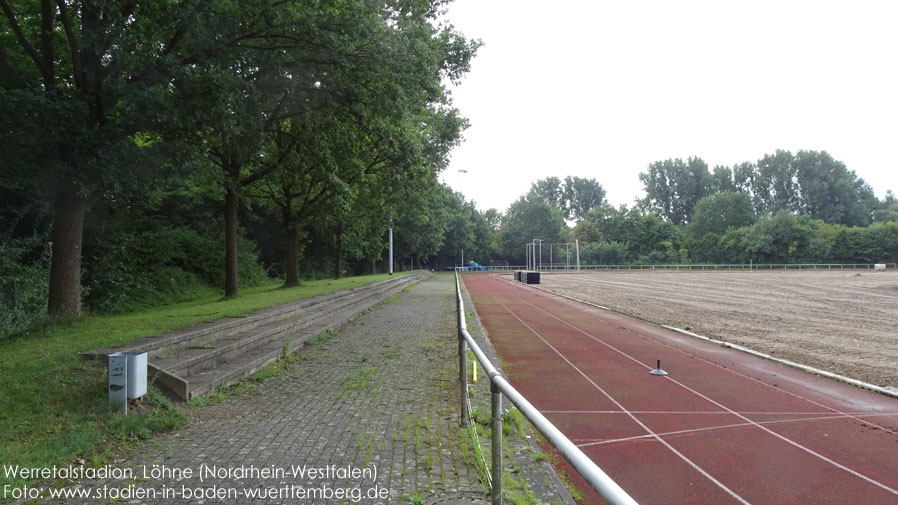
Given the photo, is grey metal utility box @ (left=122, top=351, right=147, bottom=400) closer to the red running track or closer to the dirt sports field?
the red running track

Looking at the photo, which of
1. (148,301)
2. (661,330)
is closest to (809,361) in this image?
(661,330)

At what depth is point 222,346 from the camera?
24.3 ft

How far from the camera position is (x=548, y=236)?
3465 inches

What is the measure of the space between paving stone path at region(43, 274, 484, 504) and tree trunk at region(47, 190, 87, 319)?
14.2 feet

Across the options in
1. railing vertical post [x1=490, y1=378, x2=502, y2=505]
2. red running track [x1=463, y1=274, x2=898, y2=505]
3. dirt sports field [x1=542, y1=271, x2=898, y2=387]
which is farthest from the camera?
dirt sports field [x1=542, y1=271, x2=898, y2=387]

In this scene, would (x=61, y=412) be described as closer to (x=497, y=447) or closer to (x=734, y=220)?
(x=497, y=447)

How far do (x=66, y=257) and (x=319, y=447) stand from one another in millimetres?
7266

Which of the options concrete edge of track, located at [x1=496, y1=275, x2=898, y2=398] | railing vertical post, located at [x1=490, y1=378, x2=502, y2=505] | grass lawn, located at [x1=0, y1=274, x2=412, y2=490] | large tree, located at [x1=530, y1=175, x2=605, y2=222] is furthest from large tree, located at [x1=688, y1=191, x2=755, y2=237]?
grass lawn, located at [x1=0, y1=274, x2=412, y2=490]

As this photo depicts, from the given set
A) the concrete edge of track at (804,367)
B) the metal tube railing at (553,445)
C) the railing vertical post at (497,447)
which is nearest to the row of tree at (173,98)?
the metal tube railing at (553,445)

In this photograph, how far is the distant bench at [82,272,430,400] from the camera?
19.1ft

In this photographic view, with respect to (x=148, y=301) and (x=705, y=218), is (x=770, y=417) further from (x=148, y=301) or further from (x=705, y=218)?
(x=705, y=218)

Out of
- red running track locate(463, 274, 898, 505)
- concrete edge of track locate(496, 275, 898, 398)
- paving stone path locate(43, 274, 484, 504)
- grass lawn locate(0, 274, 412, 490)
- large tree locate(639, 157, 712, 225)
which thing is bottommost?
red running track locate(463, 274, 898, 505)

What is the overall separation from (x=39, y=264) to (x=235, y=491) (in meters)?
16.3

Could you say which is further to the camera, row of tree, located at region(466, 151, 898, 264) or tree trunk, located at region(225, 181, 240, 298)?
row of tree, located at region(466, 151, 898, 264)
